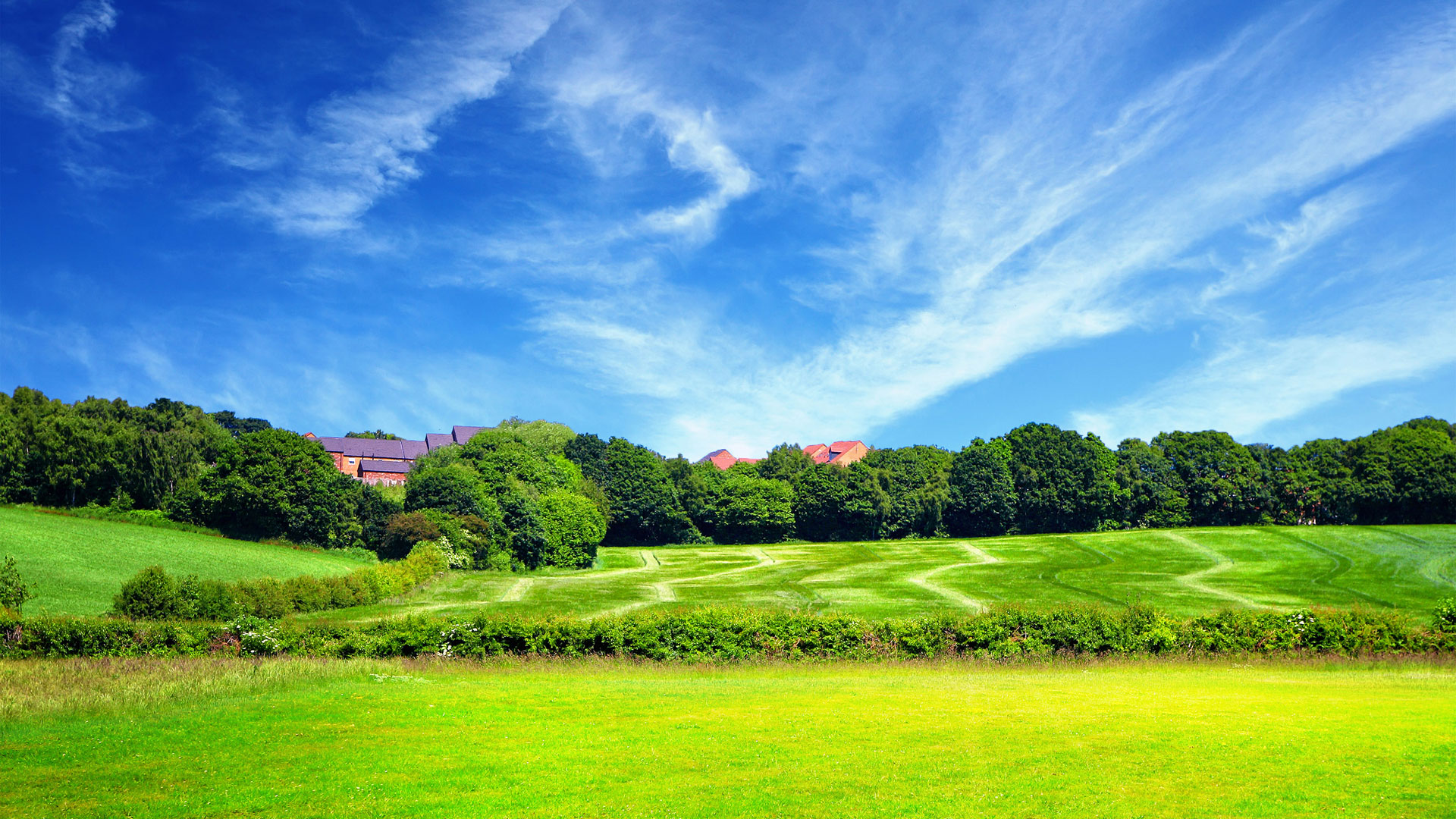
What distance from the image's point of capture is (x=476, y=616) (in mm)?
28500

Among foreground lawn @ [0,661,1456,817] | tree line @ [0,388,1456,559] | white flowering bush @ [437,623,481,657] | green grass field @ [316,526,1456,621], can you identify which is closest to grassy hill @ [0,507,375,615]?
tree line @ [0,388,1456,559]

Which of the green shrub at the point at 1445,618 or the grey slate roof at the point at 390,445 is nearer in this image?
the green shrub at the point at 1445,618

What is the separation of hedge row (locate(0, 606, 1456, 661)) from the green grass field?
17613mm

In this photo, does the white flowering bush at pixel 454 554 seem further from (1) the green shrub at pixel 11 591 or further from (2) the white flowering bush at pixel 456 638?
(2) the white flowering bush at pixel 456 638

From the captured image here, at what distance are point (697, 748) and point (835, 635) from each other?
15396 mm

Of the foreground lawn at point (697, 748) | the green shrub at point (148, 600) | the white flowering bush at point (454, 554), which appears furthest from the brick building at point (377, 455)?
the foreground lawn at point (697, 748)

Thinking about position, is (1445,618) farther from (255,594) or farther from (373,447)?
(373,447)

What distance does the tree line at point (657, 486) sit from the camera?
7575 cm

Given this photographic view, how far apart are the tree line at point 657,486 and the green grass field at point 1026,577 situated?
1229 centimetres

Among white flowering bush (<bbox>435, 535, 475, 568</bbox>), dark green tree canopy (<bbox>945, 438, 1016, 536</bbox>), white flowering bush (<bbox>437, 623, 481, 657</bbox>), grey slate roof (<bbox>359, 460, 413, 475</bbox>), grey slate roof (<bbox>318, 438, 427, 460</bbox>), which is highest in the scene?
grey slate roof (<bbox>318, 438, 427, 460</bbox>)

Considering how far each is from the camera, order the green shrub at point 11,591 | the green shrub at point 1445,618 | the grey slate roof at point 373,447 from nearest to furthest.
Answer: the green shrub at point 11,591
the green shrub at point 1445,618
the grey slate roof at point 373,447

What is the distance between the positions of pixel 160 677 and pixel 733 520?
95.4 m

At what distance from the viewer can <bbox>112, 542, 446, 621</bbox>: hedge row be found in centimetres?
3300

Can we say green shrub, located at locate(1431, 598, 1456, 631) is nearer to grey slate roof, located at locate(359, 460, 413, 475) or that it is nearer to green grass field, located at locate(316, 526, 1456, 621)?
green grass field, located at locate(316, 526, 1456, 621)
